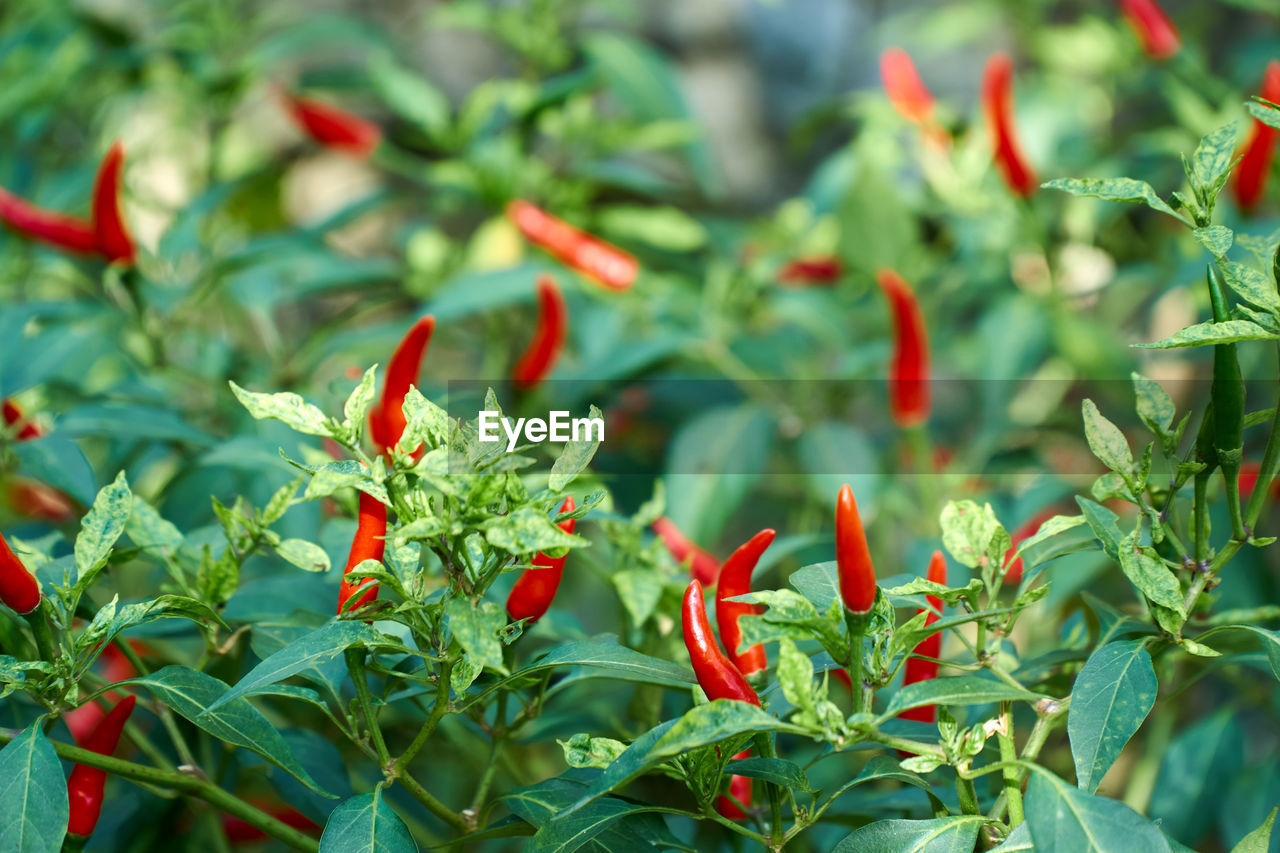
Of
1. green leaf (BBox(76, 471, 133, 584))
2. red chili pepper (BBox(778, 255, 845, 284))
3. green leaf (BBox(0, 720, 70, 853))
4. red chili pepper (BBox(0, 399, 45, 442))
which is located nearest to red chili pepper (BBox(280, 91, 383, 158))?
red chili pepper (BBox(778, 255, 845, 284))

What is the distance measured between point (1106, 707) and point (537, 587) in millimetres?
289

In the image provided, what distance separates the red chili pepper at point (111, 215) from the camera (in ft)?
3.30

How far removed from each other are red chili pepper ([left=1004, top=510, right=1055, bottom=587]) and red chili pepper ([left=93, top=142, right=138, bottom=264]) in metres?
0.90

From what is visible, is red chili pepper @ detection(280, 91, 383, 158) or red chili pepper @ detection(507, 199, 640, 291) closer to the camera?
red chili pepper @ detection(507, 199, 640, 291)

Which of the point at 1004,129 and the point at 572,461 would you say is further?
the point at 1004,129

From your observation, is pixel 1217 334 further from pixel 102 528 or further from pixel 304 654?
pixel 102 528

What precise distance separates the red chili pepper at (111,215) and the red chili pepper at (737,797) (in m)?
0.82

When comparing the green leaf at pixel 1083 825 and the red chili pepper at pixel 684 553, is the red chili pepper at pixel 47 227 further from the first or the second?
the green leaf at pixel 1083 825

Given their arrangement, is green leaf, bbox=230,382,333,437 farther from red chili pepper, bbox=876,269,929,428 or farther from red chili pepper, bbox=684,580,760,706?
red chili pepper, bbox=876,269,929,428

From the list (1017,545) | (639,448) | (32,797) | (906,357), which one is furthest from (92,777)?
(639,448)

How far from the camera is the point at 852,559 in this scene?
1.53 feet

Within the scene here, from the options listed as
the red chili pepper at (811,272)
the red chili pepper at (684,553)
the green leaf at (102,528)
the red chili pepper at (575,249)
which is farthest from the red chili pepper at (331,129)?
the green leaf at (102,528)

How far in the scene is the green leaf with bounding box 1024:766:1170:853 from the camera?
430mm

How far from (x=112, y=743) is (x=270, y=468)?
24 cm
